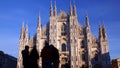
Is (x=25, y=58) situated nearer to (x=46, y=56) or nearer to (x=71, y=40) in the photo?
(x=46, y=56)

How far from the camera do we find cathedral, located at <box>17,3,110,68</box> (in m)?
47.5

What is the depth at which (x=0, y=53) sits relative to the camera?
49.3 meters

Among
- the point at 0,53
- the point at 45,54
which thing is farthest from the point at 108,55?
the point at 45,54

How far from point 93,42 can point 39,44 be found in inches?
439

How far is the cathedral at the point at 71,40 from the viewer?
156ft

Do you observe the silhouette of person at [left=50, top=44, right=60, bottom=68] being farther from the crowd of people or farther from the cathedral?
the cathedral

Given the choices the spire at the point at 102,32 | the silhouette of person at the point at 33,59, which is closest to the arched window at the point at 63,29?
the spire at the point at 102,32

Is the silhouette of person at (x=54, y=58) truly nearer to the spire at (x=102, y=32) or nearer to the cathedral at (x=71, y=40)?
the cathedral at (x=71, y=40)

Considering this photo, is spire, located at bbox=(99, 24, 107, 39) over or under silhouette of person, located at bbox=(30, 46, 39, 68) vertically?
over

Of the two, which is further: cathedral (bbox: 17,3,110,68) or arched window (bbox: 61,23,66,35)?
arched window (bbox: 61,23,66,35)

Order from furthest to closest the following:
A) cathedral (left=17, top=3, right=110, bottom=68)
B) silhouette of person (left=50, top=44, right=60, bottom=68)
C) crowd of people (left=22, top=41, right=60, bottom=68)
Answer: cathedral (left=17, top=3, right=110, bottom=68) → silhouette of person (left=50, top=44, right=60, bottom=68) → crowd of people (left=22, top=41, right=60, bottom=68)

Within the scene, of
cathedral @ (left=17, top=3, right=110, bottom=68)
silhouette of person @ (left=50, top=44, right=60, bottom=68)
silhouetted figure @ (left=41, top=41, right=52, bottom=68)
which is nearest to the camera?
silhouetted figure @ (left=41, top=41, right=52, bottom=68)

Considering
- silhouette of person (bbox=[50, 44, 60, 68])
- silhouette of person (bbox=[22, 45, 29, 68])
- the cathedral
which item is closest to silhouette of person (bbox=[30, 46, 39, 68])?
silhouette of person (bbox=[22, 45, 29, 68])

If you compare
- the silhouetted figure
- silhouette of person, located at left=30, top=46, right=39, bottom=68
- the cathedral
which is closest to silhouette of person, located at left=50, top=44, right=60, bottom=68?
the silhouetted figure
